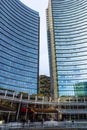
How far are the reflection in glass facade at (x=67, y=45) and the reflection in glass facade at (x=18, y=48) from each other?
14.3m

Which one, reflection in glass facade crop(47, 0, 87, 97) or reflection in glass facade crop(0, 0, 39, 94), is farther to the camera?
reflection in glass facade crop(47, 0, 87, 97)

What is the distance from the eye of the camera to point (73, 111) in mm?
95250

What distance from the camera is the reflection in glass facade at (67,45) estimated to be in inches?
5468

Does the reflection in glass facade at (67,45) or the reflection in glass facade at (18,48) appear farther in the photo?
the reflection in glass facade at (67,45)

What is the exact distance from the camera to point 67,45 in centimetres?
15275

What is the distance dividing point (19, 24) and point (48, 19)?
3671cm

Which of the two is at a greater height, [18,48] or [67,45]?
[67,45]

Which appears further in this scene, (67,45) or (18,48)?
(67,45)

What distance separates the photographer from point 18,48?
5620 inches

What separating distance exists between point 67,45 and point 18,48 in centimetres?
3826

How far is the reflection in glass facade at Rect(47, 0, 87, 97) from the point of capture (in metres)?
139

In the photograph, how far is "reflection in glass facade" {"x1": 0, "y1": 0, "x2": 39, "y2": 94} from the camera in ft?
422

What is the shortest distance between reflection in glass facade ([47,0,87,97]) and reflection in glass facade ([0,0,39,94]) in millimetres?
14304

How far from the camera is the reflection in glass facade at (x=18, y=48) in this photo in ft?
422
